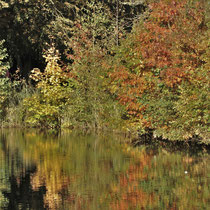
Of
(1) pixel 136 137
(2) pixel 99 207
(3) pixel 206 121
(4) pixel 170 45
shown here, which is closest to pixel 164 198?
(2) pixel 99 207

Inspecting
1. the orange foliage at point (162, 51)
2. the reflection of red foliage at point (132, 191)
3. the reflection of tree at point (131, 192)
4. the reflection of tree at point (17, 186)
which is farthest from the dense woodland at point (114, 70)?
the reflection of tree at point (17, 186)

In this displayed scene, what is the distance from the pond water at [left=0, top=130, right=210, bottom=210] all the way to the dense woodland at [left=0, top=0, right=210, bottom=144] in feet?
5.02

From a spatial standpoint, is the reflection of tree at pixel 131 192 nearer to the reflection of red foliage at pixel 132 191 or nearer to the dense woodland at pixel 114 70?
the reflection of red foliage at pixel 132 191

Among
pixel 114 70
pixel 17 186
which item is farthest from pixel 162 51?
pixel 17 186

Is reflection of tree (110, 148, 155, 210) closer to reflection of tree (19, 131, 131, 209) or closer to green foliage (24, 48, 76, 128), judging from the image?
reflection of tree (19, 131, 131, 209)

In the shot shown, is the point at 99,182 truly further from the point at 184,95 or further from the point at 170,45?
the point at 170,45

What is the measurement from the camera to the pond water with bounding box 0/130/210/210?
40.7ft

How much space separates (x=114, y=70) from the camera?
77.8 feet

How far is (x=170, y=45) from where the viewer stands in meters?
21.6

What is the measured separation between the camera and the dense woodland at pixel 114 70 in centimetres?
2081

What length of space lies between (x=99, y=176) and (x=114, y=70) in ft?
28.3

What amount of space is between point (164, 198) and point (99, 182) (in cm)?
244

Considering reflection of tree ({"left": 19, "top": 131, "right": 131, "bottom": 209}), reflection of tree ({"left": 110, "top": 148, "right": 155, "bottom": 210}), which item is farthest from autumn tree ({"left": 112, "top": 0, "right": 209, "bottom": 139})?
reflection of tree ({"left": 110, "top": 148, "right": 155, "bottom": 210})

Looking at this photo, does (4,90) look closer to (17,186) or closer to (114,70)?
(114,70)
